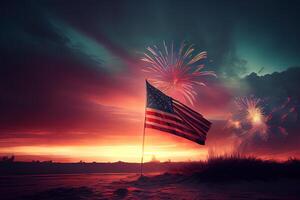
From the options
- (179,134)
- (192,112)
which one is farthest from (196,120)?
(179,134)

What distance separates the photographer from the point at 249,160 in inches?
784

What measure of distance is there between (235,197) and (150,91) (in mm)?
10902

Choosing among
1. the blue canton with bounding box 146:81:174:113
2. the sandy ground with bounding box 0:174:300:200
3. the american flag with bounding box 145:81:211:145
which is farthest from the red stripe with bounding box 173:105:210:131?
the sandy ground with bounding box 0:174:300:200

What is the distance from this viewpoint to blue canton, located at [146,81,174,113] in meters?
20.4

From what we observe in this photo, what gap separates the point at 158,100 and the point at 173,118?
172cm

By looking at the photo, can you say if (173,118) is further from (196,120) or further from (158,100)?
(196,120)

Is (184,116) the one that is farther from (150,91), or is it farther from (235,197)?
(235,197)

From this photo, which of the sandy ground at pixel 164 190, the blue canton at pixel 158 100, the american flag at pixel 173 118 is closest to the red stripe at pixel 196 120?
the american flag at pixel 173 118

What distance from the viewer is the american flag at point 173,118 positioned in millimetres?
19766

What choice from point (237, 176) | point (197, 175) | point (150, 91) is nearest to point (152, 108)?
point (150, 91)

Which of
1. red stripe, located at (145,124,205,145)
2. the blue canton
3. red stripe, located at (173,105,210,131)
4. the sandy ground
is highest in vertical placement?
the blue canton

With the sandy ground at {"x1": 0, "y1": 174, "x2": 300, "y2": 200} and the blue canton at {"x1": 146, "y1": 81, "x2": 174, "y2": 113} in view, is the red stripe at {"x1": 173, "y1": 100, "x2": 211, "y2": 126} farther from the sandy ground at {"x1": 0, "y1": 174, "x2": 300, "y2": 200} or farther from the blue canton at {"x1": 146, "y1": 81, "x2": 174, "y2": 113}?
the sandy ground at {"x1": 0, "y1": 174, "x2": 300, "y2": 200}

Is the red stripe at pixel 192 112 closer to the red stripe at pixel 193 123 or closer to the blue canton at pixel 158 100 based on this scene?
the red stripe at pixel 193 123

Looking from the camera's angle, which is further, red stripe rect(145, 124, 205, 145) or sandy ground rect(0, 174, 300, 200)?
red stripe rect(145, 124, 205, 145)
